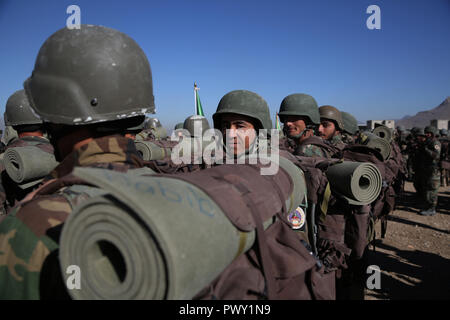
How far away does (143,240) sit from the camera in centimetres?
82

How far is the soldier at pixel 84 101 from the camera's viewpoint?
4.37 feet

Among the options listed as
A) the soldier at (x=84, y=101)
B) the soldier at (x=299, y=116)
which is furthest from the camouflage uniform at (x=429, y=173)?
the soldier at (x=84, y=101)

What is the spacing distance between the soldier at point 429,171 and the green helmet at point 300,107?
7.65 m

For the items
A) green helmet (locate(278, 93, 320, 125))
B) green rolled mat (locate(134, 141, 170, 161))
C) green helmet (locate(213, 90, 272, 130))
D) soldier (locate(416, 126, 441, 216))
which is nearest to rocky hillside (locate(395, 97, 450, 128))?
soldier (locate(416, 126, 441, 216))

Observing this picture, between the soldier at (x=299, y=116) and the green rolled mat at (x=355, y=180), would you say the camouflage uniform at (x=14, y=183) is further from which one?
the soldier at (x=299, y=116)

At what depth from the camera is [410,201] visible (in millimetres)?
11992

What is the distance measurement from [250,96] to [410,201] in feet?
38.9

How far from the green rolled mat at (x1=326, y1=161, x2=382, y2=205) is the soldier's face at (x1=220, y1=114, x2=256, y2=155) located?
975 millimetres

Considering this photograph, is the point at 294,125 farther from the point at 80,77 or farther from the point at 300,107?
the point at 80,77

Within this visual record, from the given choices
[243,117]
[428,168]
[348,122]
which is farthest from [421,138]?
[243,117]

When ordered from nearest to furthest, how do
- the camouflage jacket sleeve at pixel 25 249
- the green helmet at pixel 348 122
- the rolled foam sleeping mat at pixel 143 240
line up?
the rolled foam sleeping mat at pixel 143 240
the camouflage jacket sleeve at pixel 25 249
the green helmet at pixel 348 122

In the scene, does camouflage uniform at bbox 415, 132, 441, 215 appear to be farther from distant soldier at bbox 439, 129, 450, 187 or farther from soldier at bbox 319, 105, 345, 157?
soldier at bbox 319, 105, 345, 157
